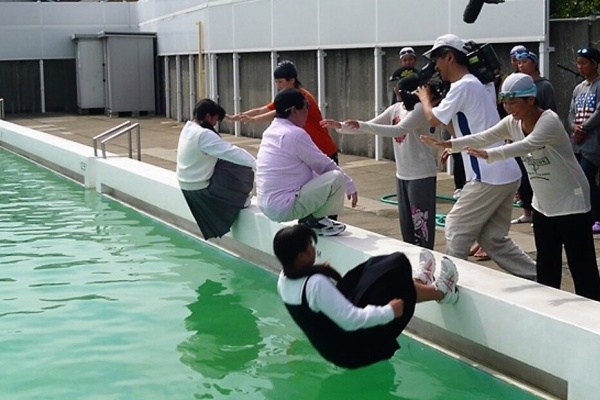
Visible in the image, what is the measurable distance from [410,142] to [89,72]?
2375 centimetres

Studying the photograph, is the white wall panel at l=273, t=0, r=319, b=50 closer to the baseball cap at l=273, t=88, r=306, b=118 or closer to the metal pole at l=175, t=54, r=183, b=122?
the metal pole at l=175, t=54, r=183, b=122

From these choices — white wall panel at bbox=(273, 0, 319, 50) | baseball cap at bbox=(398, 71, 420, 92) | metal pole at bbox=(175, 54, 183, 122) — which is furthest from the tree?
metal pole at bbox=(175, 54, 183, 122)

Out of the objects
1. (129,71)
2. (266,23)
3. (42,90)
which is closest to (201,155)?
(266,23)

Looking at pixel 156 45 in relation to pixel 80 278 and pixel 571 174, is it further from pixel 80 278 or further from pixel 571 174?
pixel 571 174

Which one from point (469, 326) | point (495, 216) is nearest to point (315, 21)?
point (495, 216)

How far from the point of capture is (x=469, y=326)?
6184mm

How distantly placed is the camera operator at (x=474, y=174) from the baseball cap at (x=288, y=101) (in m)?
0.98

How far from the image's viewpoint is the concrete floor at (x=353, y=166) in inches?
380

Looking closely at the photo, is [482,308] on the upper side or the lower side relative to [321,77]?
lower

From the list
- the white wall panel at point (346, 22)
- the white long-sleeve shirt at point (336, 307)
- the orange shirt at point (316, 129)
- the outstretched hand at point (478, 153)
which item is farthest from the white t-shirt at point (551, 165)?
the white wall panel at point (346, 22)

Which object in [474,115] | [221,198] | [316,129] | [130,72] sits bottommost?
[221,198]

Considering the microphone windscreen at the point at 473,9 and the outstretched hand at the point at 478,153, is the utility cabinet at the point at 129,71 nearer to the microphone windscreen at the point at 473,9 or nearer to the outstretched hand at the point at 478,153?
the microphone windscreen at the point at 473,9

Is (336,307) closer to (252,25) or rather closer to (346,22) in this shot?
(346,22)

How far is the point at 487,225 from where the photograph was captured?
23.6ft
